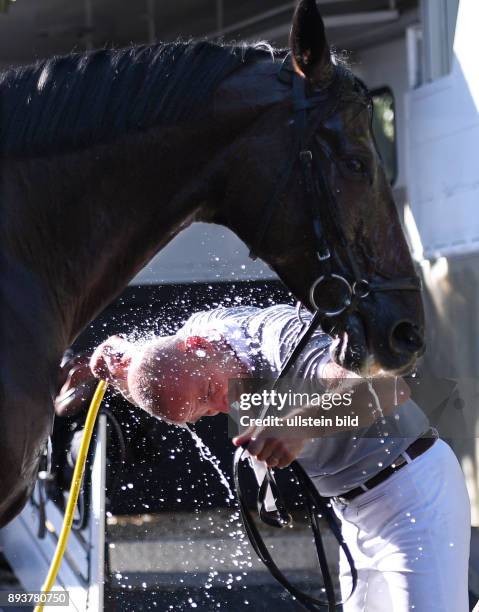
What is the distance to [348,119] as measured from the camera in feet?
6.40

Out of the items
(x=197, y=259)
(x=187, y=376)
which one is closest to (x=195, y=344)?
(x=187, y=376)

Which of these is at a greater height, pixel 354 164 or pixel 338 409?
pixel 354 164

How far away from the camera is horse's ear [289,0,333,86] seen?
73.4 inches

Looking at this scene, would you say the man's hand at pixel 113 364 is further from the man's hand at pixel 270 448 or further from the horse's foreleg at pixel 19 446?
the horse's foreleg at pixel 19 446

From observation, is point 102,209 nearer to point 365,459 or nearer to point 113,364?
point 113,364

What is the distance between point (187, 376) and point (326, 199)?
2.33 feet

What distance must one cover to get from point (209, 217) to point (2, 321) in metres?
0.46

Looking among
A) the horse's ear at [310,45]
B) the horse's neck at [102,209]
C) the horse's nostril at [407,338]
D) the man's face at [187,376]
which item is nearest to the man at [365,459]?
the man's face at [187,376]

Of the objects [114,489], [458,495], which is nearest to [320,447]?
[458,495]

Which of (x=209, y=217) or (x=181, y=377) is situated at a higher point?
(x=209, y=217)

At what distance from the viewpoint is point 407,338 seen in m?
1.97

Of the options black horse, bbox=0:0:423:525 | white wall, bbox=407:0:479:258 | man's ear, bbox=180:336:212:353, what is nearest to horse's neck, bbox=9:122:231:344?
black horse, bbox=0:0:423:525

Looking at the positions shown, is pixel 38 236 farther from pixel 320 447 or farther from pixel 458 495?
pixel 458 495

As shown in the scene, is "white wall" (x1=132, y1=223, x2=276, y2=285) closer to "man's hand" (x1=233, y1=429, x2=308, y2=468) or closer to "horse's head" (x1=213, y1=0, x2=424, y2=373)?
"man's hand" (x1=233, y1=429, x2=308, y2=468)
